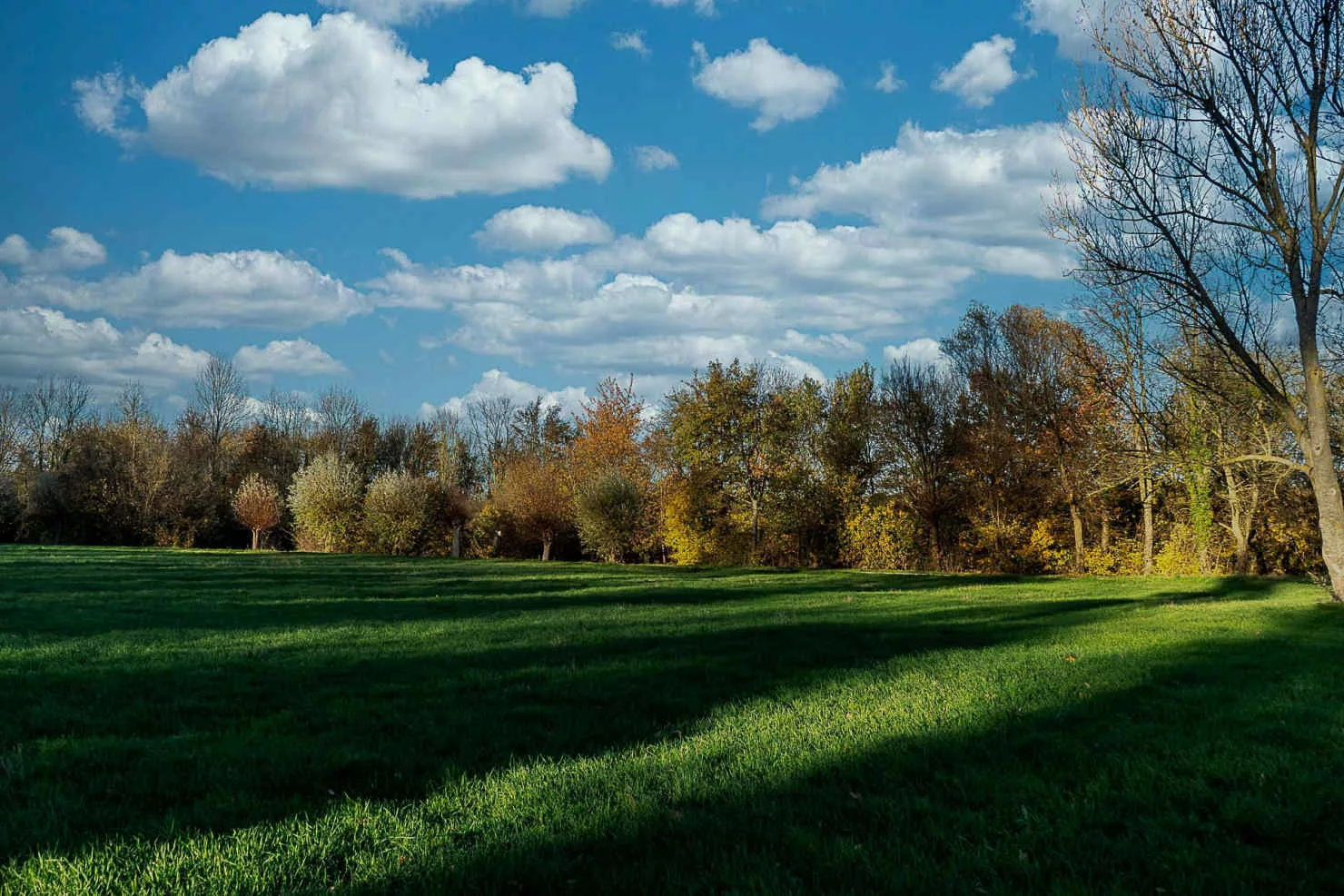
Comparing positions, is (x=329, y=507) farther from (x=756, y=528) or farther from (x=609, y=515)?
(x=756, y=528)

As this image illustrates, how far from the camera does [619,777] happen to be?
4961 mm

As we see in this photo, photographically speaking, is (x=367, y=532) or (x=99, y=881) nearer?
(x=99, y=881)

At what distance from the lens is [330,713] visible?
21.6 ft

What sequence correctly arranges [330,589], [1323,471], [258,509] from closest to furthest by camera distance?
[1323,471] < [330,589] < [258,509]

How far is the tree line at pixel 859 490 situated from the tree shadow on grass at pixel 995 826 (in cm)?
2293

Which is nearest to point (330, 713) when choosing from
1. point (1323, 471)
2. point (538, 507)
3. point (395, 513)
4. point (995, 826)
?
point (995, 826)

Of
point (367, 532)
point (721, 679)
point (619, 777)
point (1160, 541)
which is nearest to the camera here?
point (619, 777)

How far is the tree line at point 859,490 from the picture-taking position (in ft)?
99.7

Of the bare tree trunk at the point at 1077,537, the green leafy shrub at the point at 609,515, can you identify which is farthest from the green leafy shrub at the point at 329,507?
the bare tree trunk at the point at 1077,537

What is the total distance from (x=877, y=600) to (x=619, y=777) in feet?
46.5

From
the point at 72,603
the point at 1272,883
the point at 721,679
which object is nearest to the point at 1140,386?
the point at 721,679

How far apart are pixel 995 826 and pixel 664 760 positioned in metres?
2.06

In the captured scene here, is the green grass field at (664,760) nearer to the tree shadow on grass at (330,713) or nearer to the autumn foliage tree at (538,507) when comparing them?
the tree shadow on grass at (330,713)

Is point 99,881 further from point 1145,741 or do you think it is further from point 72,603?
point 72,603
